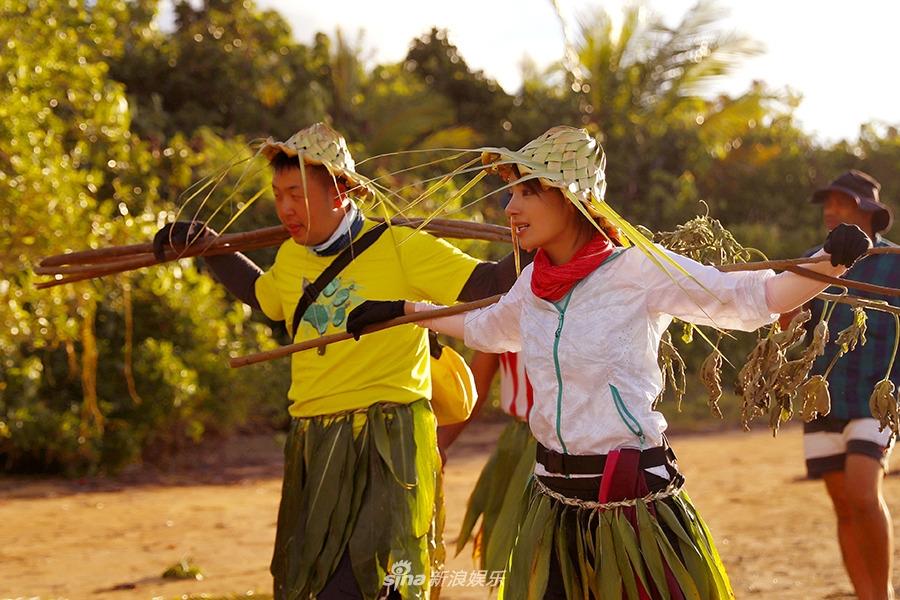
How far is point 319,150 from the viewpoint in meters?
4.25

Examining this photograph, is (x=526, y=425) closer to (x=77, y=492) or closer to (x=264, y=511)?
(x=264, y=511)

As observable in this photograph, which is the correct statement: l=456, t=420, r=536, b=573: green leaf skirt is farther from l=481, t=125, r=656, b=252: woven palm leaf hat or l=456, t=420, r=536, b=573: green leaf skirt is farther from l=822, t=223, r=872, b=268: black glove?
l=822, t=223, r=872, b=268: black glove

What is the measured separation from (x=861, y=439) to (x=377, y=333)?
236 centimetres

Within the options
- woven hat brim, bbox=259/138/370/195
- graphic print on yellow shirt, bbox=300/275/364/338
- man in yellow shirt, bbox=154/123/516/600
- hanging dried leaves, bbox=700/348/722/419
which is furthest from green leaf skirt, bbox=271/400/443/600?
hanging dried leaves, bbox=700/348/722/419

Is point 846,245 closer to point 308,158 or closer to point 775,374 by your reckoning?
point 775,374

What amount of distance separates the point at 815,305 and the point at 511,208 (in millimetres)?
2746

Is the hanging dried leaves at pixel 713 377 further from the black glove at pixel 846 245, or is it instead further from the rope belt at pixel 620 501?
the black glove at pixel 846 245

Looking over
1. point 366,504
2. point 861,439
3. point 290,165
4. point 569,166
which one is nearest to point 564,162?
point 569,166

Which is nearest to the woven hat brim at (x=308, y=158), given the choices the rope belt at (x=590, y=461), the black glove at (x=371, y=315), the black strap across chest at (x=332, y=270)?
the black strap across chest at (x=332, y=270)

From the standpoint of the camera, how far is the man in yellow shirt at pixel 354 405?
164 inches

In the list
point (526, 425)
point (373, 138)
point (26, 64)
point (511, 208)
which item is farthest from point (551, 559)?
point (373, 138)

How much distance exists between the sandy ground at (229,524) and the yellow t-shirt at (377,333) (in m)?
2.22

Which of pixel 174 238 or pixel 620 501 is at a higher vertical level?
pixel 174 238

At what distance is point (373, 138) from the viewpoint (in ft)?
53.6
